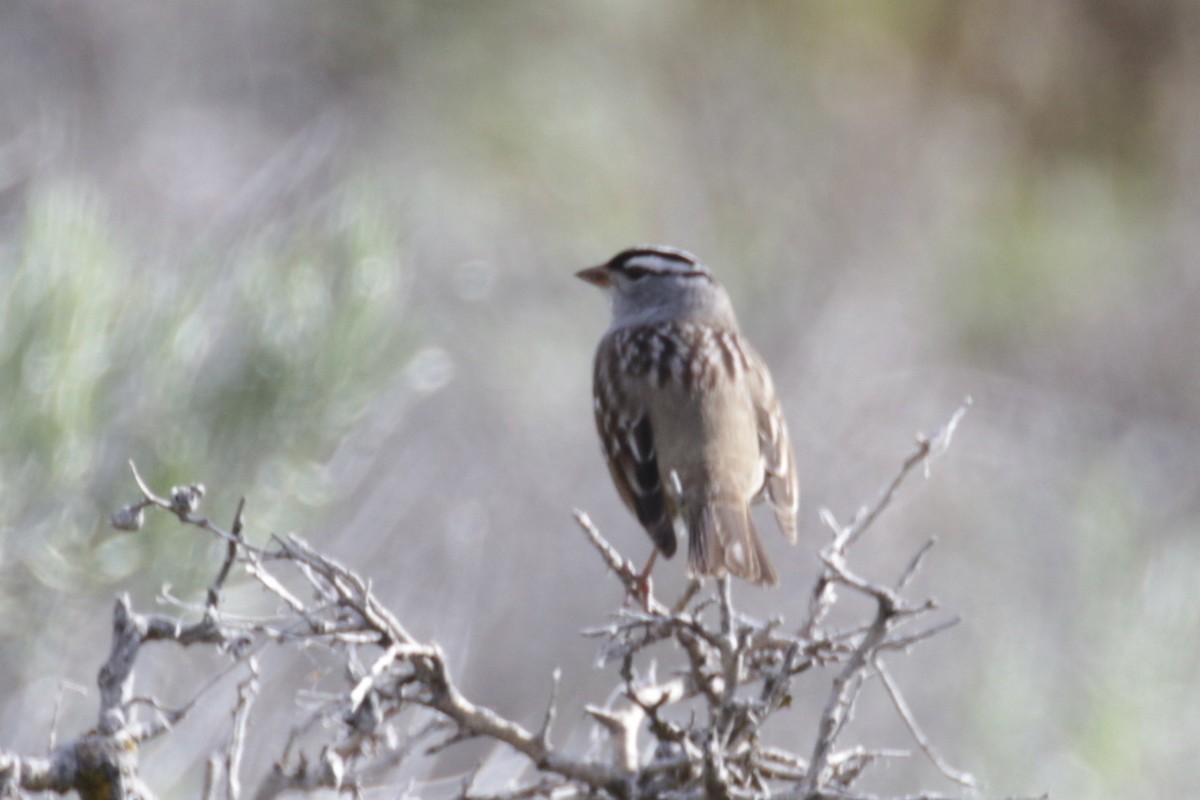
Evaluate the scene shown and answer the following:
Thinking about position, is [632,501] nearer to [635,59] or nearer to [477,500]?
[477,500]

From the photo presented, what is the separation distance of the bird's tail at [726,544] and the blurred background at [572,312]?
29.6 inches

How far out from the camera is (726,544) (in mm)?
3840

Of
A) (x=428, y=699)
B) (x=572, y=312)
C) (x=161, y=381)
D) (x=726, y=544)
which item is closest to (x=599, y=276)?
(x=726, y=544)

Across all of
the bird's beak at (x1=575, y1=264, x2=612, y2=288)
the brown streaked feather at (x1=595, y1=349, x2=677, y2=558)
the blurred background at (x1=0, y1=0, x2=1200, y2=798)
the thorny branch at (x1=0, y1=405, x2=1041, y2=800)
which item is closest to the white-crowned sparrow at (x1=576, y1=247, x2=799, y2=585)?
the brown streaked feather at (x1=595, y1=349, x2=677, y2=558)

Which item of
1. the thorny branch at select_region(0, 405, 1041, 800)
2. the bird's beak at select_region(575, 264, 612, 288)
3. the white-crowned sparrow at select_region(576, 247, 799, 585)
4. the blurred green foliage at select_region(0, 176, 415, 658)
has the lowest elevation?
the thorny branch at select_region(0, 405, 1041, 800)

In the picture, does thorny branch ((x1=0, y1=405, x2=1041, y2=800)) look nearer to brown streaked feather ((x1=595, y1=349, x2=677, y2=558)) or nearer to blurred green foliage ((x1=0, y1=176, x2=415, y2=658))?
blurred green foliage ((x1=0, y1=176, x2=415, y2=658))

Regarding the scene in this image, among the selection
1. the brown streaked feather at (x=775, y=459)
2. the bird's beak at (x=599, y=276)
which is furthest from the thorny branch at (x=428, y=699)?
the bird's beak at (x=599, y=276)

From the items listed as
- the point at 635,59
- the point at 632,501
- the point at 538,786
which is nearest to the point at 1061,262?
the point at 635,59

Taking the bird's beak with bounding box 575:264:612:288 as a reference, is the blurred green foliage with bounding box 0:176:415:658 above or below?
below

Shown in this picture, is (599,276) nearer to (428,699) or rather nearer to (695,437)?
(695,437)

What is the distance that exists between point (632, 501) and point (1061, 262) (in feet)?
25.9

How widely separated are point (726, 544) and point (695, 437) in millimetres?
420

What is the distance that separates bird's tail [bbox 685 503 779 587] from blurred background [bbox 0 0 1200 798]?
29.6 inches

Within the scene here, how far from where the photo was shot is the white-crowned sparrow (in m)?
3.96
